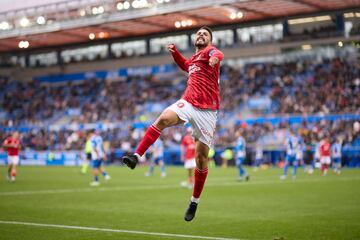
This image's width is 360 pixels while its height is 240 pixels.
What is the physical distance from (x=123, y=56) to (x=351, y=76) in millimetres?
22767

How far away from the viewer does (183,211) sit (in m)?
15.2

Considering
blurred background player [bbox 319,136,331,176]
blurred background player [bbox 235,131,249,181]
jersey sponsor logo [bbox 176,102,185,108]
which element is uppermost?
jersey sponsor logo [bbox 176,102,185,108]

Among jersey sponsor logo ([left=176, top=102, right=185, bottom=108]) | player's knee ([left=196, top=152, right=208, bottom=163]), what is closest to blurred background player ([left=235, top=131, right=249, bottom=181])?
player's knee ([left=196, top=152, right=208, bottom=163])

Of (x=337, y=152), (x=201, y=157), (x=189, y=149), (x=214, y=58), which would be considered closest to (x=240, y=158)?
(x=189, y=149)

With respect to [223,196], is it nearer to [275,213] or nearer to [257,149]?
[275,213]

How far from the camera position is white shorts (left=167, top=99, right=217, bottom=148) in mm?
9188

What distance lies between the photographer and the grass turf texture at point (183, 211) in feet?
36.6

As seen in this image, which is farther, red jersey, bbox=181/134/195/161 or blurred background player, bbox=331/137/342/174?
blurred background player, bbox=331/137/342/174

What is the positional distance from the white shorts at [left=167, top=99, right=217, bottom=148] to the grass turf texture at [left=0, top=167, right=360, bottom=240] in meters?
2.10

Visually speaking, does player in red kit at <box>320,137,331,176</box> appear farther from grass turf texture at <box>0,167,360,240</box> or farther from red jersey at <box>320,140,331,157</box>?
grass turf texture at <box>0,167,360,240</box>

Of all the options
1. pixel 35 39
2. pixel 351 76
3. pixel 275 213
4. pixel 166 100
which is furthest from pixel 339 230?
pixel 35 39

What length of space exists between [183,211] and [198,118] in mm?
6253

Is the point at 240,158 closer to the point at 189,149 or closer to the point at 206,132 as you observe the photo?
the point at 189,149

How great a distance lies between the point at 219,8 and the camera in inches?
1601
